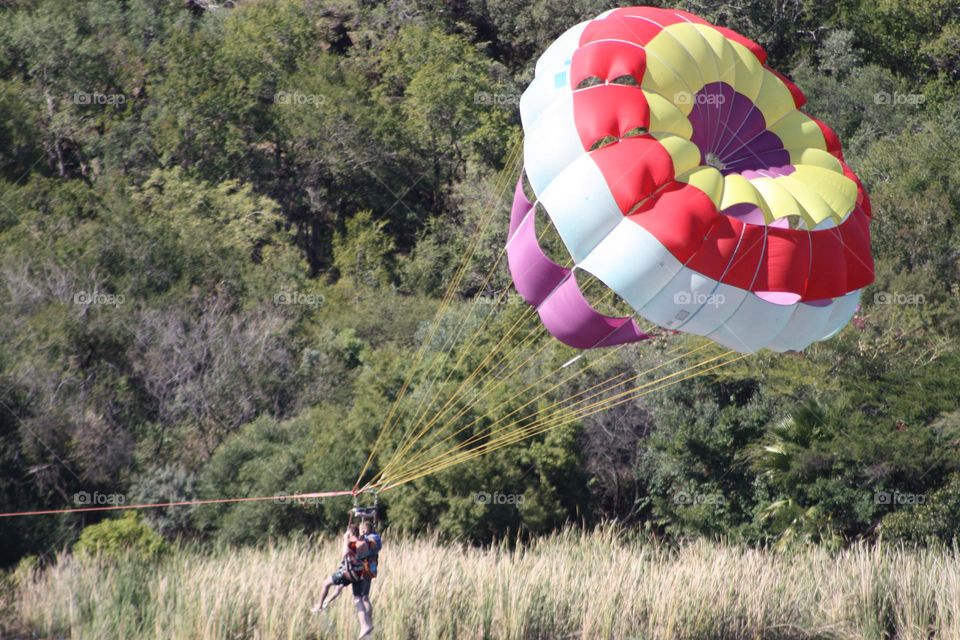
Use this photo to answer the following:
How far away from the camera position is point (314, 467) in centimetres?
2189

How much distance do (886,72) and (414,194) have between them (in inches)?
515

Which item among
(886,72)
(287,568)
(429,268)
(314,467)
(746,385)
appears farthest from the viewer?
(886,72)

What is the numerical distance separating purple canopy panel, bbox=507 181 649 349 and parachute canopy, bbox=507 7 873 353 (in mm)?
18

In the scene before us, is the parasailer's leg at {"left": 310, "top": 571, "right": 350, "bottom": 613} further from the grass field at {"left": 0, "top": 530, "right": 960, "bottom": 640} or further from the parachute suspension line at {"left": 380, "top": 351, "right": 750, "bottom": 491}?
the parachute suspension line at {"left": 380, "top": 351, "right": 750, "bottom": 491}

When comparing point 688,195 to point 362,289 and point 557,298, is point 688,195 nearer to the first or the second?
point 557,298

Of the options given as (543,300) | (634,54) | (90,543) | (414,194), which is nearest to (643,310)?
(543,300)

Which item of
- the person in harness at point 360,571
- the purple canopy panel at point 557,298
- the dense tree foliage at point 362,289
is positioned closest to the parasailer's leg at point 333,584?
the person in harness at point 360,571

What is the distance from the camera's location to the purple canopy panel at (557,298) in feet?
46.2

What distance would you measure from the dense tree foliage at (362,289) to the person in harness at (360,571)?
6294 millimetres

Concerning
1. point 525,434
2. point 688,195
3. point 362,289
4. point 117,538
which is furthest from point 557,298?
point 362,289

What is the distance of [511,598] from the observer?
547 inches

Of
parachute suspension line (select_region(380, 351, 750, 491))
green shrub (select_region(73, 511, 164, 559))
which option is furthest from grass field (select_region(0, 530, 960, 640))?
green shrub (select_region(73, 511, 164, 559))

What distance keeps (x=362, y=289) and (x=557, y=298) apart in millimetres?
18176

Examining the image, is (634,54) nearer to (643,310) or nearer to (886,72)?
(643,310)
